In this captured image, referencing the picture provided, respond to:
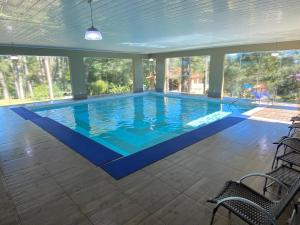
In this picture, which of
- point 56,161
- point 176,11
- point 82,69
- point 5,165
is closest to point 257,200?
point 56,161

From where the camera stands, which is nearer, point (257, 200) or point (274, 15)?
point (257, 200)

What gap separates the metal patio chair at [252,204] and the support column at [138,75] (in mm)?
11954

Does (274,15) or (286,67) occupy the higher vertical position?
(274,15)

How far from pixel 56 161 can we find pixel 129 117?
14.7 ft

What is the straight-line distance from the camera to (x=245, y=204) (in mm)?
1698

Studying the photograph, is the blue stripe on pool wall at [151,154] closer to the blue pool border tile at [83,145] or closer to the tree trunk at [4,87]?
the blue pool border tile at [83,145]

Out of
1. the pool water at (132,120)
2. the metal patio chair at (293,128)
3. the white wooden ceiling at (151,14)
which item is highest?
the white wooden ceiling at (151,14)

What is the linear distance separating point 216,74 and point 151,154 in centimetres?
814

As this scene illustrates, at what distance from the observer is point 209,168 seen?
121 inches

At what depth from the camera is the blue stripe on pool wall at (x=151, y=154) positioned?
3.10 meters

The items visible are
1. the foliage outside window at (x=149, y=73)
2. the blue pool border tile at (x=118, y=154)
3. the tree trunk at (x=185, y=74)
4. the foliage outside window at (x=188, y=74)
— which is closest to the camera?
the blue pool border tile at (x=118, y=154)

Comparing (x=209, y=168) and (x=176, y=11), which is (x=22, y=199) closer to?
(x=209, y=168)

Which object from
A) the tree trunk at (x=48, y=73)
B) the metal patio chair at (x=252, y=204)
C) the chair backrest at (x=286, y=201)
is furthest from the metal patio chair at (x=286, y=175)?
the tree trunk at (x=48, y=73)

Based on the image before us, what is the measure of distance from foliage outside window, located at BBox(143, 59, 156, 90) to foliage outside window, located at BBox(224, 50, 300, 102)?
229 inches
